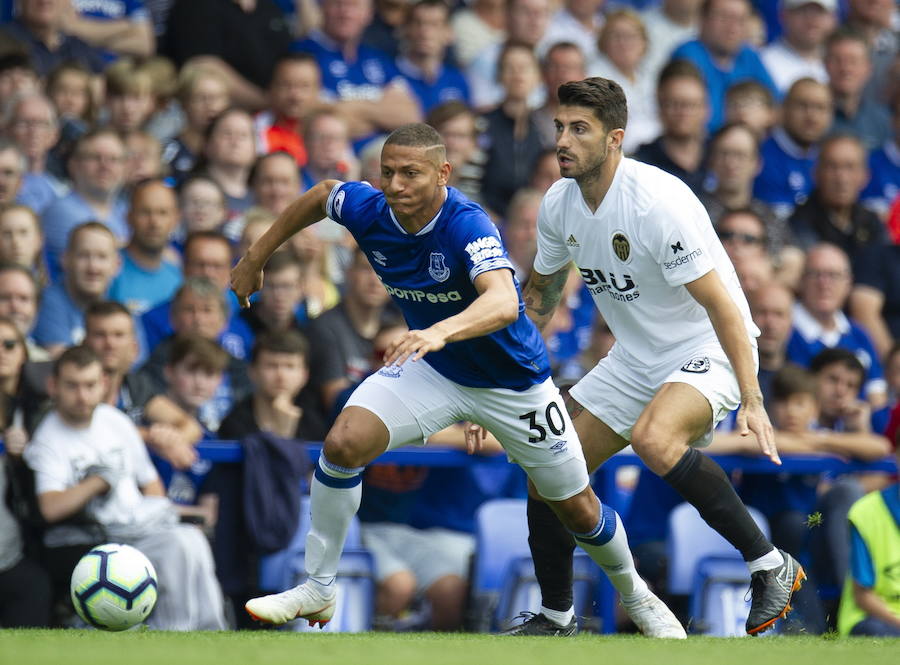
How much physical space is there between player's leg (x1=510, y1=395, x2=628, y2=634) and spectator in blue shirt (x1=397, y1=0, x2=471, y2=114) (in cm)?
633


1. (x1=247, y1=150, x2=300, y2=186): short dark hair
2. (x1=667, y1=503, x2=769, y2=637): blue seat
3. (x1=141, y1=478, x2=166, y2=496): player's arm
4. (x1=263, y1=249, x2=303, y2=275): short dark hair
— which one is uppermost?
(x1=247, y1=150, x2=300, y2=186): short dark hair

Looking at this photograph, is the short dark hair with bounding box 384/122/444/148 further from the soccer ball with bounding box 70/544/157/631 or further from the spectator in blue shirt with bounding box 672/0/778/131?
the spectator in blue shirt with bounding box 672/0/778/131

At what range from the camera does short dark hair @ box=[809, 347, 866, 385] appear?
10541mm

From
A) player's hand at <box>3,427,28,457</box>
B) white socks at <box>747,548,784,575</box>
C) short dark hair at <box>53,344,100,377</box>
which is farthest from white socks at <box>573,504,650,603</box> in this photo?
player's hand at <box>3,427,28,457</box>

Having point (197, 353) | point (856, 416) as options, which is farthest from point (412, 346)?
point (856, 416)

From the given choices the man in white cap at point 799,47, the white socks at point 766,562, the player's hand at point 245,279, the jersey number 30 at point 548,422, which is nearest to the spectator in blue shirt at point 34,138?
the player's hand at point 245,279

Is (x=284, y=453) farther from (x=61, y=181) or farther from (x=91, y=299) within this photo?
(x=61, y=181)

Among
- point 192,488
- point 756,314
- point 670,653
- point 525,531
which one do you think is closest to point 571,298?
point 756,314

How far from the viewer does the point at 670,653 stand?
610cm

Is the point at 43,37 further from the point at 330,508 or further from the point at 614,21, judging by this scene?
the point at 330,508

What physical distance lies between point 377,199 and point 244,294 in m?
0.85

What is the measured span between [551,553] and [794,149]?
685 cm

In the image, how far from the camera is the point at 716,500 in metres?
7.25

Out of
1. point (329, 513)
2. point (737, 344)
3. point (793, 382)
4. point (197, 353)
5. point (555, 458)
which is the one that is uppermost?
point (737, 344)
